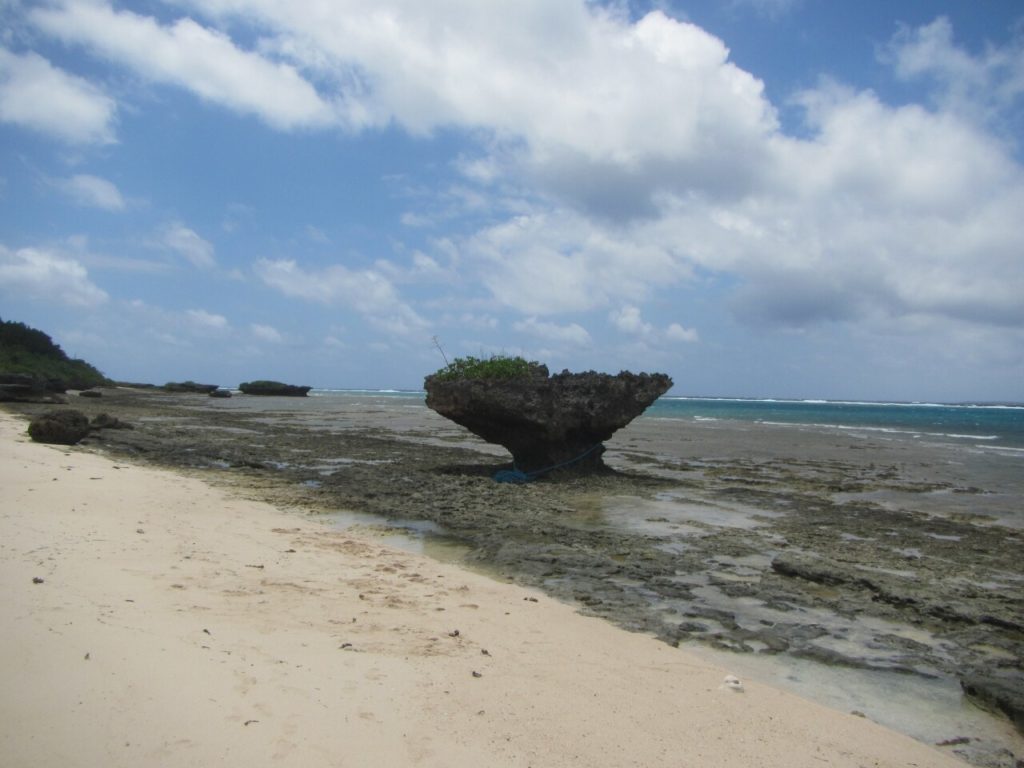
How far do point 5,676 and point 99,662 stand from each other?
427mm

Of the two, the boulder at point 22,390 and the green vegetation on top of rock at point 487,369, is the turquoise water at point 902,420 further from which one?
the boulder at point 22,390

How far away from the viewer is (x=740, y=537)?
33.4 feet

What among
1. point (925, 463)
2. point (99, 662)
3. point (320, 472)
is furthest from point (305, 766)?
point (925, 463)

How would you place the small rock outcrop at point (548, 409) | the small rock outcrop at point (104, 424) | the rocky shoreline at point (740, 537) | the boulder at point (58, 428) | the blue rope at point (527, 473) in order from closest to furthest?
the rocky shoreline at point (740, 537), the small rock outcrop at point (548, 409), the blue rope at point (527, 473), the boulder at point (58, 428), the small rock outcrop at point (104, 424)

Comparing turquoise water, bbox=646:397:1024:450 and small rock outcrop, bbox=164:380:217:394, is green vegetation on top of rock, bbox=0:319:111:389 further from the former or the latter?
turquoise water, bbox=646:397:1024:450

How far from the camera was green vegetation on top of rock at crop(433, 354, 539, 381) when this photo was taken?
1536cm

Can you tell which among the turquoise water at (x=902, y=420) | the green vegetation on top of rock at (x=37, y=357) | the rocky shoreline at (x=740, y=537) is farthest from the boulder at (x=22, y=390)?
the turquoise water at (x=902, y=420)

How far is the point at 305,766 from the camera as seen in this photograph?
3.08 metres

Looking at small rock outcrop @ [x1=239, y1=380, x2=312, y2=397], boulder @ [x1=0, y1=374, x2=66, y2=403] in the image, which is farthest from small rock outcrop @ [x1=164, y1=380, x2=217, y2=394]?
boulder @ [x1=0, y1=374, x2=66, y2=403]

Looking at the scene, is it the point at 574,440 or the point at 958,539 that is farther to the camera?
the point at 574,440

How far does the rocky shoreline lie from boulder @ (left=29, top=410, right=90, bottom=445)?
0.87m

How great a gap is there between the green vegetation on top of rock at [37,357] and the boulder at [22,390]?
19562mm

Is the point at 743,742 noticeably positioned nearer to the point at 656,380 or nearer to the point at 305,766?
the point at 305,766

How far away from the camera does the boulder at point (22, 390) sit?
32.4 meters
